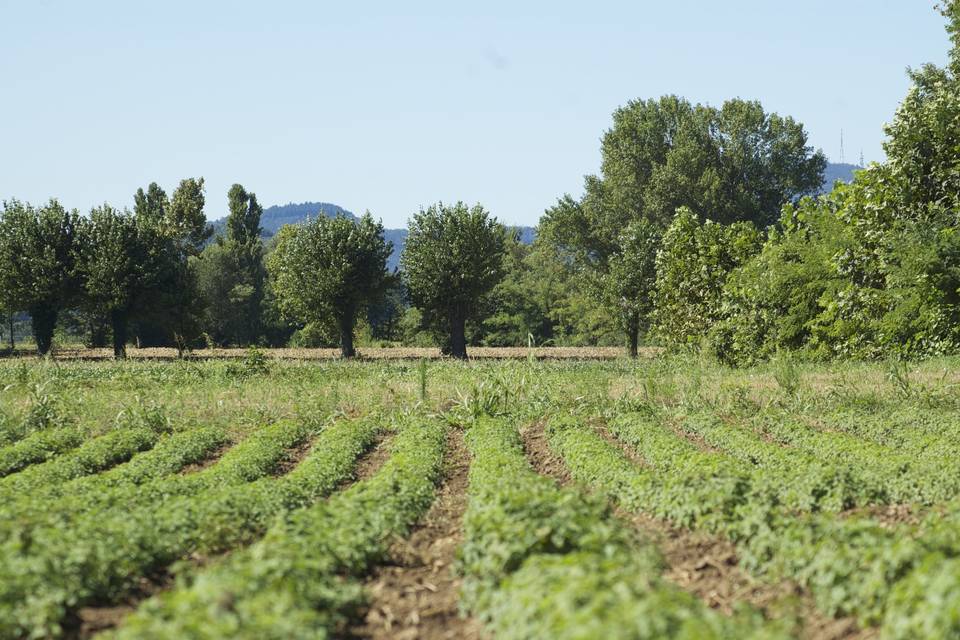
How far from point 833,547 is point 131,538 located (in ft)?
19.7

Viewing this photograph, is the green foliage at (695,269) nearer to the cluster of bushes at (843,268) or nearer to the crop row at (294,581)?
the cluster of bushes at (843,268)

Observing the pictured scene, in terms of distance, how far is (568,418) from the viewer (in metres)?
20.4

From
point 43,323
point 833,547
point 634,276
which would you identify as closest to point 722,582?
point 833,547

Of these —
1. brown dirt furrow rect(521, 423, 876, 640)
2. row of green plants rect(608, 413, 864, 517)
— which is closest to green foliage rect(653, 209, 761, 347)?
row of green plants rect(608, 413, 864, 517)

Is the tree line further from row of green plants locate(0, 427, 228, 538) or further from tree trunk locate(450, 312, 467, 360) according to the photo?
row of green plants locate(0, 427, 228, 538)

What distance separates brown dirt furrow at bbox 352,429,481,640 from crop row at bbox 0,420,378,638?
1644mm

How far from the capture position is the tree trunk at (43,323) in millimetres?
53625

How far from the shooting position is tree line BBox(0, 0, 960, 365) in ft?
96.3

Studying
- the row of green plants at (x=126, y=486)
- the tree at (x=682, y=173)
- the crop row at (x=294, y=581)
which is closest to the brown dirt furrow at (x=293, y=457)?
the row of green plants at (x=126, y=486)

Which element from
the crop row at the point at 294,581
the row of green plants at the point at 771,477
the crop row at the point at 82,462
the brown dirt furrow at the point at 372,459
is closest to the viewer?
the crop row at the point at 294,581

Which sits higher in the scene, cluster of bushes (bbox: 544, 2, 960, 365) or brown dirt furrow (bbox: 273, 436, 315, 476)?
cluster of bushes (bbox: 544, 2, 960, 365)

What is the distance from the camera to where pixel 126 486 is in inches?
488

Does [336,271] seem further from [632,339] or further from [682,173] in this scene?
[682,173]

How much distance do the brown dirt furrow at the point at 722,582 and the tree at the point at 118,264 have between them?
46.6 m
